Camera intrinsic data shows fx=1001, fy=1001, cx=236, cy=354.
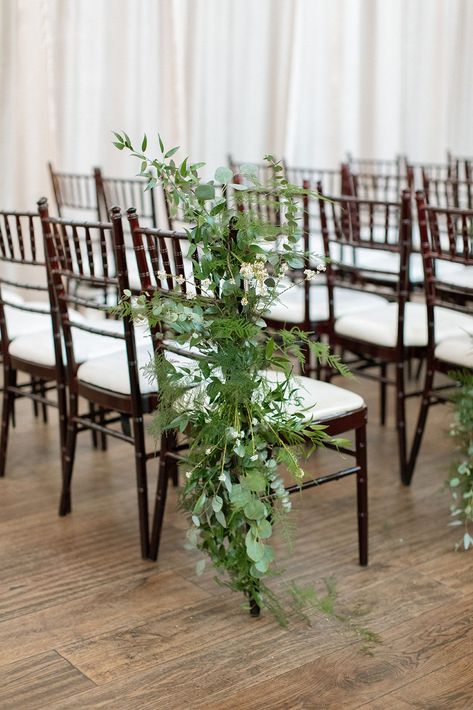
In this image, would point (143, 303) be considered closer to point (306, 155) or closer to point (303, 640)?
point (303, 640)

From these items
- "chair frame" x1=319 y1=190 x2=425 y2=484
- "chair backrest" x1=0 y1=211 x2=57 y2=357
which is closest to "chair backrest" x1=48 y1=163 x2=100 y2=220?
"chair backrest" x1=0 y1=211 x2=57 y2=357

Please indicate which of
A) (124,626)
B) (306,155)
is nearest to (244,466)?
(124,626)

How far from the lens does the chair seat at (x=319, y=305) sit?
143 inches

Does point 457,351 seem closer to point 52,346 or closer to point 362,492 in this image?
point 362,492

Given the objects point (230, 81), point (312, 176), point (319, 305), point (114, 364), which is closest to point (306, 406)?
point (114, 364)

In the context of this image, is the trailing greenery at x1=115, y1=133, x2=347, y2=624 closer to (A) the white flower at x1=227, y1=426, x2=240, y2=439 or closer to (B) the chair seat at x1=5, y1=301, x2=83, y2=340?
(A) the white flower at x1=227, y1=426, x2=240, y2=439

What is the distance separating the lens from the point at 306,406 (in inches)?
101

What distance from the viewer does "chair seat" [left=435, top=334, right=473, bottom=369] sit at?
3.06 m

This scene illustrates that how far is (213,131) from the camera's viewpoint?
6.29 m

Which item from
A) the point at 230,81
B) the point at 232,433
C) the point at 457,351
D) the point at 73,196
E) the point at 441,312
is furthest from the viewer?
the point at 230,81

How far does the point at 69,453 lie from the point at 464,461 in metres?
1.19

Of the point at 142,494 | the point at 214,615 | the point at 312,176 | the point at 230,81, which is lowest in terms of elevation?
the point at 214,615

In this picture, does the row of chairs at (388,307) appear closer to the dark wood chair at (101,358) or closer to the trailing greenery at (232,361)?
the dark wood chair at (101,358)

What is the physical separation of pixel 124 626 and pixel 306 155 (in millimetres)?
4989
